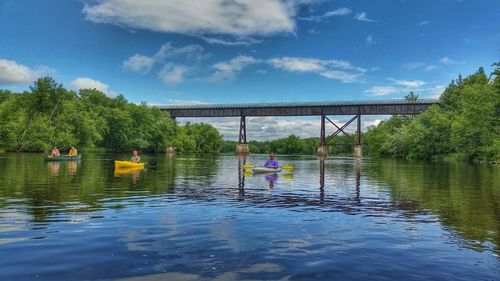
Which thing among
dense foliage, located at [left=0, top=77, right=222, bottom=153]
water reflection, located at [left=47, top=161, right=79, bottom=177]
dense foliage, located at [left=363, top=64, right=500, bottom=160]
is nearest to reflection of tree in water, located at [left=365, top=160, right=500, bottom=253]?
water reflection, located at [left=47, top=161, right=79, bottom=177]

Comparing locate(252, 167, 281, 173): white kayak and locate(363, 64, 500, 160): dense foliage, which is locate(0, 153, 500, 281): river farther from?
locate(363, 64, 500, 160): dense foliage

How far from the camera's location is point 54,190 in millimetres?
19406

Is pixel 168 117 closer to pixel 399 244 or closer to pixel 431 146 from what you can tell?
pixel 431 146

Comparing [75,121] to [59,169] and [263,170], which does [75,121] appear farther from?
[263,170]

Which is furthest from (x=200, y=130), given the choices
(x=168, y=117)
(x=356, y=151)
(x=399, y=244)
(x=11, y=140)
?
(x=399, y=244)

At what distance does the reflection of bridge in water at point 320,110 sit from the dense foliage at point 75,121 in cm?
1338

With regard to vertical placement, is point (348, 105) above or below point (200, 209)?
above

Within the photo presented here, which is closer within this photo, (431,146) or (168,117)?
(431,146)

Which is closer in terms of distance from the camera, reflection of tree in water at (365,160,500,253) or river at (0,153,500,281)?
river at (0,153,500,281)

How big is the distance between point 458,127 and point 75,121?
2821 inches

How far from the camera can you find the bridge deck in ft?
345

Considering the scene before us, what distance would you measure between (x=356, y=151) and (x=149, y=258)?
111m

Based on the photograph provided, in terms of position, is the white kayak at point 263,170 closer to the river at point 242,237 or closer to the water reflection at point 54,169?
the water reflection at point 54,169

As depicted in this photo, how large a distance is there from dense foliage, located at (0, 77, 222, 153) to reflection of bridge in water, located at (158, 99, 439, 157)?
1338 centimetres
